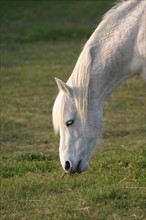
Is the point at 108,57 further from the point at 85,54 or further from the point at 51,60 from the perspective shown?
the point at 51,60

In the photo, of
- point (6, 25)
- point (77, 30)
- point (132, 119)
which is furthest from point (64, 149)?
point (6, 25)

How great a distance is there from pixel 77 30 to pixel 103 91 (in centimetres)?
1339

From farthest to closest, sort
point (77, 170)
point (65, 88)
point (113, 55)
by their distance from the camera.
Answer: point (113, 55) → point (77, 170) → point (65, 88)

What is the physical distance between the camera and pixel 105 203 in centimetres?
594

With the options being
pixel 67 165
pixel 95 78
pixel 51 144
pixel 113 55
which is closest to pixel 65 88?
pixel 95 78

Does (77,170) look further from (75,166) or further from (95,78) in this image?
(95,78)

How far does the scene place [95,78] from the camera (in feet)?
22.3

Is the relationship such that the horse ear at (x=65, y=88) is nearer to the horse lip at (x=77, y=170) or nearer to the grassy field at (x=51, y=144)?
the horse lip at (x=77, y=170)

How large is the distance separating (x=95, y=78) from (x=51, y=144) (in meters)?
2.66

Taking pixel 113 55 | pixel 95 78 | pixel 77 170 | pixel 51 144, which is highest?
pixel 113 55

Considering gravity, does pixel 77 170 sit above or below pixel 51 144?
above

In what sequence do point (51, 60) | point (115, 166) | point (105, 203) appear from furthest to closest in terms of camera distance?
1. point (51, 60)
2. point (115, 166)
3. point (105, 203)

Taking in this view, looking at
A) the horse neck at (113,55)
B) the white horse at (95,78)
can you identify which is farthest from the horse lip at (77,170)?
the horse neck at (113,55)

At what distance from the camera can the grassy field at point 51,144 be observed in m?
5.91
